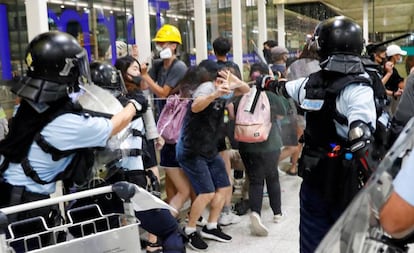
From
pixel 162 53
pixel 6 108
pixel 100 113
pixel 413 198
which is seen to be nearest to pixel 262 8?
pixel 162 53

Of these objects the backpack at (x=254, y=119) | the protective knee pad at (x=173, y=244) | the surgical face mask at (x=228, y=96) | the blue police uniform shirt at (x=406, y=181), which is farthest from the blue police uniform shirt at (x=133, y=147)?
the blue police uniform shirt at (x=406, y=181)

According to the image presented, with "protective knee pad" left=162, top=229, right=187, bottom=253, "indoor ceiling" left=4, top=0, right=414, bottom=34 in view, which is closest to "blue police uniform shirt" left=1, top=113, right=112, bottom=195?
"protective knee pad" left=162, top=229, right=187, bottom=253

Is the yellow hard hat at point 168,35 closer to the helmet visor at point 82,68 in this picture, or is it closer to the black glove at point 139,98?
the black glove at point 139,98

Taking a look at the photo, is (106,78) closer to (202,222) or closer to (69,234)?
(69,234)

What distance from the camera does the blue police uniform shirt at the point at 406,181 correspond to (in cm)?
103

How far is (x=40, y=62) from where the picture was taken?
200cm

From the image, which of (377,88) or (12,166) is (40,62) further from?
(377,88)

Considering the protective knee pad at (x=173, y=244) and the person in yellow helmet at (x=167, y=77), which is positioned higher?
the person in yellow helmet at (x=167, y=77)

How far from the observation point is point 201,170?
352cm

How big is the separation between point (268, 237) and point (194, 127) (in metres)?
1.09

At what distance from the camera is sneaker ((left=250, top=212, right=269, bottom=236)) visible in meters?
3.79

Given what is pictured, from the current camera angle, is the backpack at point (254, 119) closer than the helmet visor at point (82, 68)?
No

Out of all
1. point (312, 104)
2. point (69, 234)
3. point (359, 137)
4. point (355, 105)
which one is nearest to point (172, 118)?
point (312, 104)

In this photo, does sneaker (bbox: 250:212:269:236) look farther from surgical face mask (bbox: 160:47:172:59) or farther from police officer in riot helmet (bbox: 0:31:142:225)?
police officer in riot helmet (bbox: 0:31:142:225)
